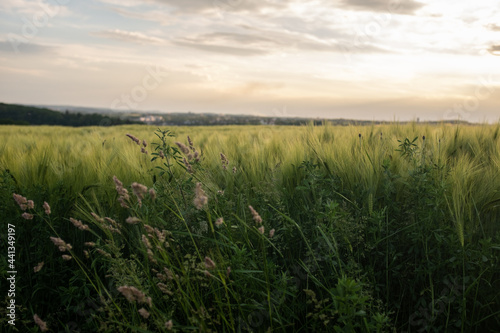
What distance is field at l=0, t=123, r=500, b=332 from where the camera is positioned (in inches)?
62.7

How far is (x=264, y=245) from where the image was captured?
1661 mm

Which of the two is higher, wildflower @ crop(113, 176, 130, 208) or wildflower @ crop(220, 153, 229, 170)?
wildflower @ crop(220, 153, 229, 170)

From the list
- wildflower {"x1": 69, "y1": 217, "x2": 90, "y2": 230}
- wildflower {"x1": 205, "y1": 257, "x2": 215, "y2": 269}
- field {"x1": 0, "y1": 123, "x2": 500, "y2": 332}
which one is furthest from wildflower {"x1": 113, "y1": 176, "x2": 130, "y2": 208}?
wildflower {"x1": 205, "y1": 257, "x2": 215, "y2": 269}

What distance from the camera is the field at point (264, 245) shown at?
5.22 feet

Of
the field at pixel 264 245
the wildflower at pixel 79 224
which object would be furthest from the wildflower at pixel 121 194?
the wildflower at pixel 79 224

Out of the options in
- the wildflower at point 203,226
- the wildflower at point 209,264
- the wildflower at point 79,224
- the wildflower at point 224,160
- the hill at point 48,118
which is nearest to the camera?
the wildflower at point 209,264

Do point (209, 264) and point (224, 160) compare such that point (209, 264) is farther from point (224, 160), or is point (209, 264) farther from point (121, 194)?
point (224, 160)

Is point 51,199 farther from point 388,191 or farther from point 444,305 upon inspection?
point 444,305

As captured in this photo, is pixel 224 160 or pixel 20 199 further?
pixel 224 160

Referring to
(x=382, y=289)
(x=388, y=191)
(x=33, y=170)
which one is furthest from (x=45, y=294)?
(x=388, y=191)

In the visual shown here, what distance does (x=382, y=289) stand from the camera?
6.21ft

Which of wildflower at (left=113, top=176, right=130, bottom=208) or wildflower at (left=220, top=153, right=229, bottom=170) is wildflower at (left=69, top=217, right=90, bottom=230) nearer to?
wildflower at (left=113, top=176, right=130, bottom=208)

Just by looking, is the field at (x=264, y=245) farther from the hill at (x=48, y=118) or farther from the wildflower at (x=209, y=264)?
the hill at (x=48, y=118)

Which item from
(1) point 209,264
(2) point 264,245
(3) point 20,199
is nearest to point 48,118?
(3) point 20,199
